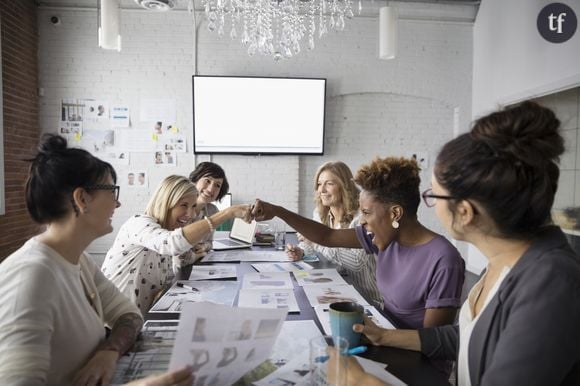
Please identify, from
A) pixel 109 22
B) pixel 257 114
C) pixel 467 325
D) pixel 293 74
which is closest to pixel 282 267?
pixel 467 325

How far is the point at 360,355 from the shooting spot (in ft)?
3.97

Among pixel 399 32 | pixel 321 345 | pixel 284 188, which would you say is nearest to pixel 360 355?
pixel 321 345

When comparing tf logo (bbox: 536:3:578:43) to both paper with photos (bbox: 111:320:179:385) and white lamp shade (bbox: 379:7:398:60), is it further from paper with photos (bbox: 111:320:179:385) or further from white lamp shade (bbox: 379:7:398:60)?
paper with photos (bbox: 111:320:179:385)

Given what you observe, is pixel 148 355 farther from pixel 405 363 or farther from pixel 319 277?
pixel 319 277

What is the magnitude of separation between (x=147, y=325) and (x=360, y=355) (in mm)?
742

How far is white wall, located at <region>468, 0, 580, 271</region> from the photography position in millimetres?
3811

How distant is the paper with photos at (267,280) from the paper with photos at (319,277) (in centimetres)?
6

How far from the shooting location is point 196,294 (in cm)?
180

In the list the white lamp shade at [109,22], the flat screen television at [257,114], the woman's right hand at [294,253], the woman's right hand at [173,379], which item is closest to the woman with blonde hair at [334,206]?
the woman's right hand at [294,253]

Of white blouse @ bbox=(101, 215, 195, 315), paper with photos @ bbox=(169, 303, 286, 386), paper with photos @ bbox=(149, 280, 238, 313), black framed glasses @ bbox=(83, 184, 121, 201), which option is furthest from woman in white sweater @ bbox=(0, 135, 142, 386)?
white blouse @ bbox=(101, 215, 195, 315)

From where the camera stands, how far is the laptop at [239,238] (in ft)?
9.83

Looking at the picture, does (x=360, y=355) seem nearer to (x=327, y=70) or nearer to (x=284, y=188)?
(x=284, y=188)

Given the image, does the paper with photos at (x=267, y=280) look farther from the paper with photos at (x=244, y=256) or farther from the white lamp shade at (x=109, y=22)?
the white lamp shade at (x=109, y=22)

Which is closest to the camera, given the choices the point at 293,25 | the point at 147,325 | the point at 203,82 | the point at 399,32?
the point at 147,325
